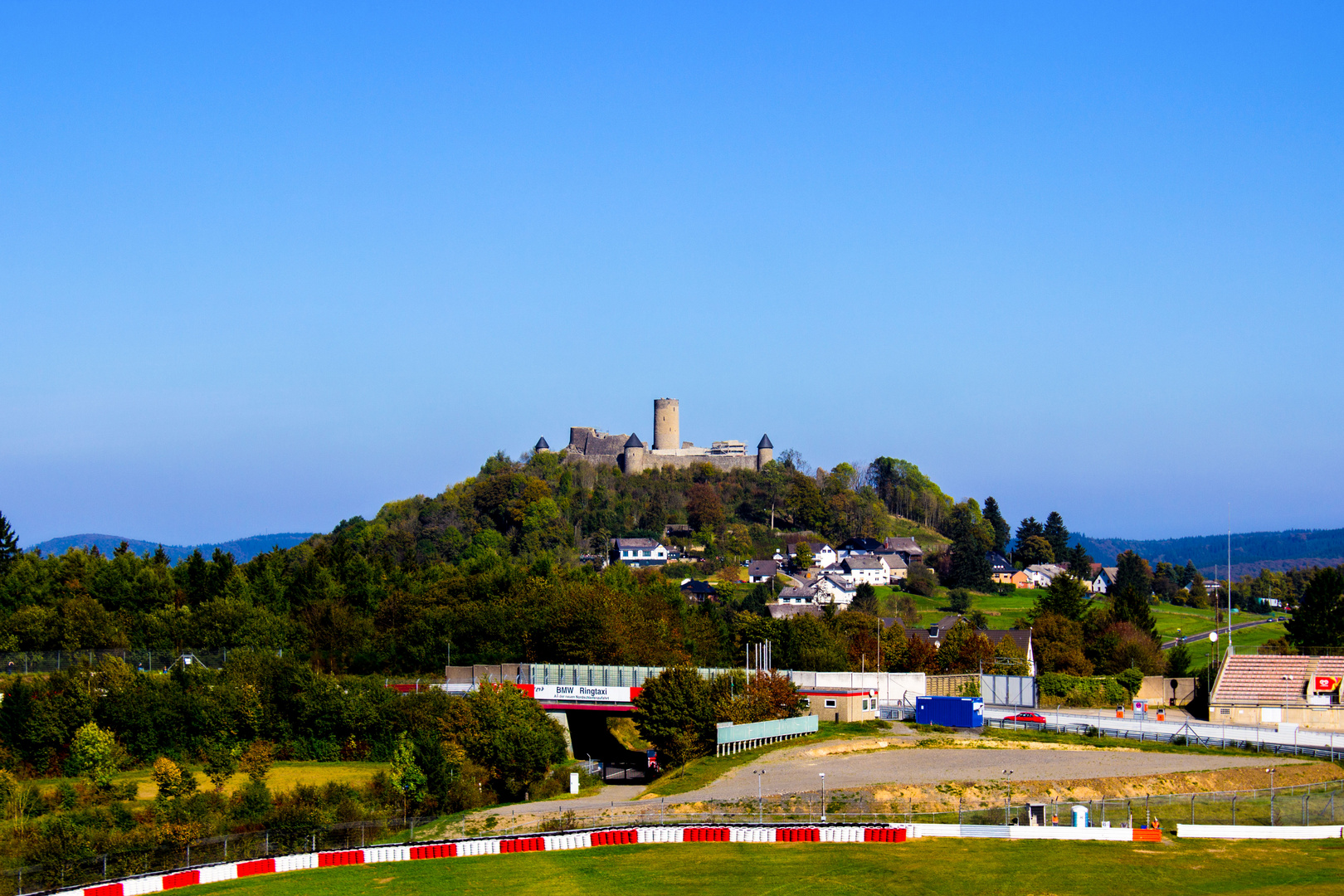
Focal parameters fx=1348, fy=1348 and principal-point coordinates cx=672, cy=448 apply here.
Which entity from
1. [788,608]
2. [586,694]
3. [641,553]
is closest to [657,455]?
[641,553]

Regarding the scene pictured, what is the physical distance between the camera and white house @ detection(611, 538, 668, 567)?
157m

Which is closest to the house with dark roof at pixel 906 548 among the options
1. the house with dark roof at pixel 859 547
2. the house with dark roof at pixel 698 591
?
the house with dark roof at pixel 859 547

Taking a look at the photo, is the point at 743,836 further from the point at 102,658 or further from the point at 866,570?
the point at 866,570

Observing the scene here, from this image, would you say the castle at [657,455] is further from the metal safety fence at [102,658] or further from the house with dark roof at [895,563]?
the metal safety fence at [102,658]

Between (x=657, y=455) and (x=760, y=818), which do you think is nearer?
(x=760, y=818)

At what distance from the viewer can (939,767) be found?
48000 mm

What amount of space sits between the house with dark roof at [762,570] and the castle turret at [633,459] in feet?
133

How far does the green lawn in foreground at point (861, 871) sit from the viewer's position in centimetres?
3516

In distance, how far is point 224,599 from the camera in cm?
8069

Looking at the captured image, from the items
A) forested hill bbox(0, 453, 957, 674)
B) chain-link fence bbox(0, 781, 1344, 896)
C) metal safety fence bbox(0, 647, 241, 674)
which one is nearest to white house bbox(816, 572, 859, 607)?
forested hill bbox(0, 453, 957, 674)

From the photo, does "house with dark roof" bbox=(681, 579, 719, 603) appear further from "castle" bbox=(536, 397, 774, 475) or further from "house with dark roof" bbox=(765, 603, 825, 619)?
"castle" bbox=(536, 397, 774, 475)

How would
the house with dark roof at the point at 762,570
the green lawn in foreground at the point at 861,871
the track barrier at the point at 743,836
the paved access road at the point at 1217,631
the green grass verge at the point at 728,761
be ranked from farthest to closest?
the house with dark roof at the point at 762,570 → the paved access road at the point at 1217,631 → the green grass verge at the point at 728,761 → the track barrier at the point at 743,836 → the green lawn in foreground at the point at 861,871

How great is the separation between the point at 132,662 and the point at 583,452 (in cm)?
13159

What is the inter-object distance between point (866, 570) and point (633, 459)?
4852cm
